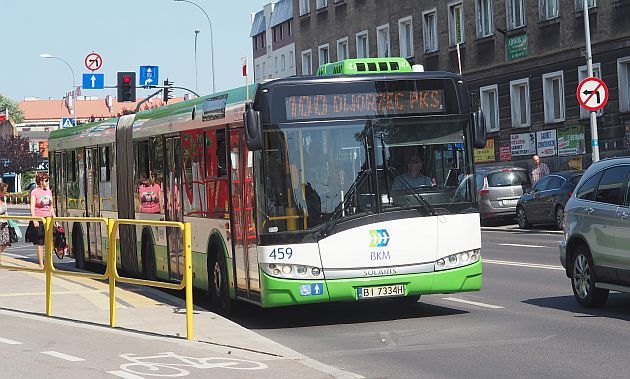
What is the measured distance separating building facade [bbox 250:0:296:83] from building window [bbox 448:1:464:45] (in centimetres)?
6007

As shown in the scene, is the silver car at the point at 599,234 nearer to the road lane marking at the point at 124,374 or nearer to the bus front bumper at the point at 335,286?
the bus front bumper at the point at 335,286

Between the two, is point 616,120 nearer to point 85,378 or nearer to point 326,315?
point 326,315

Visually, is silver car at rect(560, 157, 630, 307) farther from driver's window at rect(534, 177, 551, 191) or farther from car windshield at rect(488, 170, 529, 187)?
car windshield at rect(488, 170, 529, 187)

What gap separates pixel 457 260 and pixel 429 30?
4022cm

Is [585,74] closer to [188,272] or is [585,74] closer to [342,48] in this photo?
[342,48]

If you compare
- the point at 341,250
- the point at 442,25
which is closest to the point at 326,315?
the point at 341,250

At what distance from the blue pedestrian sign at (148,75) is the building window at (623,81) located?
64.2 feet

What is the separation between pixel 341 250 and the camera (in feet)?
45.8

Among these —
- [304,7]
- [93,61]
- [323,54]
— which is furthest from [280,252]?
[304,7]

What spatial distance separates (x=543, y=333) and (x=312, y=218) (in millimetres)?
2742

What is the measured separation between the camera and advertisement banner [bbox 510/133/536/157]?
44938mm

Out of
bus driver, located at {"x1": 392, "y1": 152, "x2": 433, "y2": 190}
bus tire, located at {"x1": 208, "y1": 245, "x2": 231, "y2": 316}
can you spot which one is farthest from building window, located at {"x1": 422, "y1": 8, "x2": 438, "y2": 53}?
bus driver, located at {"x1": 392, "y1": 152, "x2": 433, "y2": 190}

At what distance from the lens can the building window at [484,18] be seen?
158 feet

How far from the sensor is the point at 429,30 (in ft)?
177
